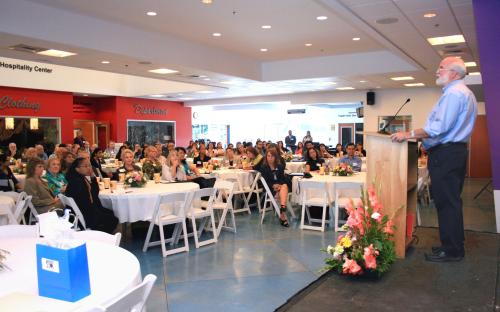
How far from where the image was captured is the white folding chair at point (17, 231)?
3172 millimetres

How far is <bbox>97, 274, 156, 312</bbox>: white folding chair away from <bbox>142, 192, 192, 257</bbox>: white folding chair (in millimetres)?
3468

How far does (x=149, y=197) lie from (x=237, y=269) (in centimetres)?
158

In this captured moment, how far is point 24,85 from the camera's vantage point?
1437 cm

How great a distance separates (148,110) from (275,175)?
12.9 meters

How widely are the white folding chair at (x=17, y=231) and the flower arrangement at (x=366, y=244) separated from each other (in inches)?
92.0

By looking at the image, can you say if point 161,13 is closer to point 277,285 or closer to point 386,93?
point 277,285

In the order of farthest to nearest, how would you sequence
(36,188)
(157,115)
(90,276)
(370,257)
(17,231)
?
(157,115), (36,188), (370,257), (17,231), (90,276)

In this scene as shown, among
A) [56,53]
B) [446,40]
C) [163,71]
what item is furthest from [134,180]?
[446,40]

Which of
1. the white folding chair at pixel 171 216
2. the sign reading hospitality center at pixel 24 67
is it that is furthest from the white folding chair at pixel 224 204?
the sign reading hospitality center at pixel 24 67

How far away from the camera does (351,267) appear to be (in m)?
3.53

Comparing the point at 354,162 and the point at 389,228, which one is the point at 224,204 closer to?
the point at 354,162

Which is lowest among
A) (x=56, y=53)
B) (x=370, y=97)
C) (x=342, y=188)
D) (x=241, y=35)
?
(x=342, y=188)

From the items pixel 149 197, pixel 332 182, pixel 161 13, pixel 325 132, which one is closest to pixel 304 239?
pixel 332 182

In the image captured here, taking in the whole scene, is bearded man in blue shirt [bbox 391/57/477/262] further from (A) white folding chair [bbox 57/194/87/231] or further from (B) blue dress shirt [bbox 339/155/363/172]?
(B) blue dress shirt [bbox 339/155/363/172]
